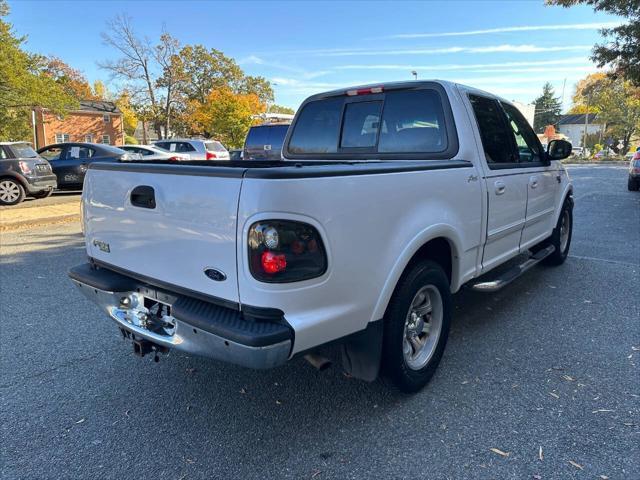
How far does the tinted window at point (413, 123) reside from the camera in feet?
11.5

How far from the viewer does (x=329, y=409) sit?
286 centimetres

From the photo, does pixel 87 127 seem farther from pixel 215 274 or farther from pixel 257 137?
pixel 215 274

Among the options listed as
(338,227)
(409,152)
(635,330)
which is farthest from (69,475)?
(635,330)

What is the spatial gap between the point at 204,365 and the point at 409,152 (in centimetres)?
226

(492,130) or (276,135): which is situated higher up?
(276,135)

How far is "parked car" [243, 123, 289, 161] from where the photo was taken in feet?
42.7

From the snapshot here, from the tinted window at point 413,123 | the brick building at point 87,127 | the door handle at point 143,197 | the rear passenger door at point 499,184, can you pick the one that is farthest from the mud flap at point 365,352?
the brick building at point 87,127

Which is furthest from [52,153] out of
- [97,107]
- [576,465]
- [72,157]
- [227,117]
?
[97,107]

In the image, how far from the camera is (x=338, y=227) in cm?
217

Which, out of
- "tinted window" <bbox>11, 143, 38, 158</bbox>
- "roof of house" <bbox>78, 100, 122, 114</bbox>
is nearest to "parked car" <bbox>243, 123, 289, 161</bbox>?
"tinted window" <bbox>11, 143, 38, 158</bbox>

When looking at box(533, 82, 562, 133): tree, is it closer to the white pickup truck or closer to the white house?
the white house

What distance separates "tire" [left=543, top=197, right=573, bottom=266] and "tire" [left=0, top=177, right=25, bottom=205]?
1182 centimetres

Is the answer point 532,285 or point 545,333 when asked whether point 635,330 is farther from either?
point 532,285

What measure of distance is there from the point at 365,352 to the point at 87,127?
48358mm
